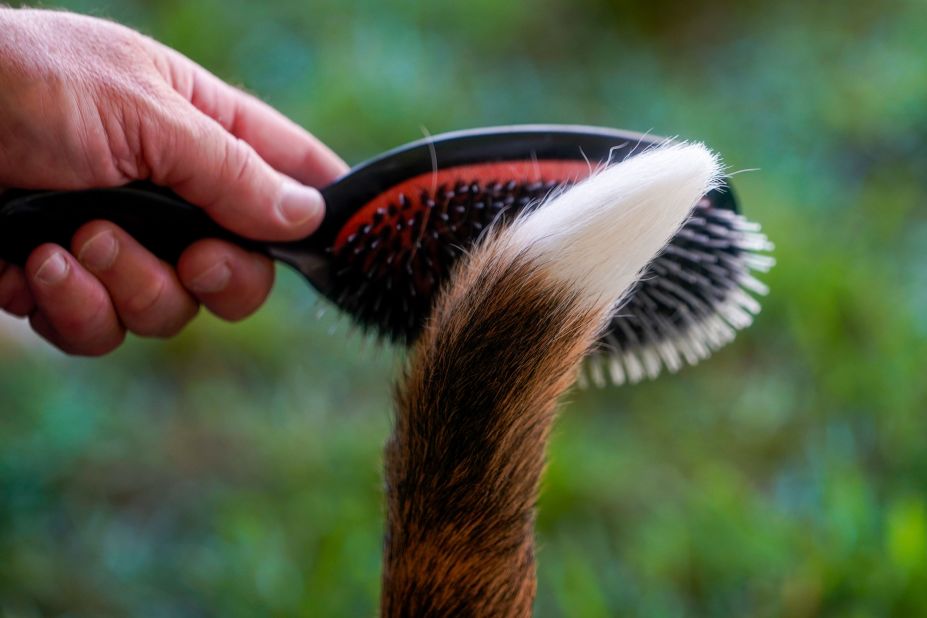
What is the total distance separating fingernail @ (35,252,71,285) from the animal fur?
1.71 feet

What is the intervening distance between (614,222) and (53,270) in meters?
0.77

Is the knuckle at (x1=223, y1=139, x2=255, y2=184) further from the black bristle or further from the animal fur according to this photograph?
the animal fur

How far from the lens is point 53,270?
1.16 m

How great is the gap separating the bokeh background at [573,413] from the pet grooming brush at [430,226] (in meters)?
0.14

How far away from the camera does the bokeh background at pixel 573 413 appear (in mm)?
1839

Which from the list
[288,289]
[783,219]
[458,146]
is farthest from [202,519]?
[783,219]

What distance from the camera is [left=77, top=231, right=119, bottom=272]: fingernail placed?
1.17 meters

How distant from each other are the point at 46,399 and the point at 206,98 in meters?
1.20

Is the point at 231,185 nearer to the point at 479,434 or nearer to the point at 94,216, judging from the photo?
the point at 94,216

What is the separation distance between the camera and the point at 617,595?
1.85m

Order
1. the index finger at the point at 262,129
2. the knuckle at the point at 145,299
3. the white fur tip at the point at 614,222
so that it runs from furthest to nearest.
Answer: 1. the index finger at the point at 262,129
2. the knuckle at the point at 145,299
3. the white fur tip at the point at 614,222

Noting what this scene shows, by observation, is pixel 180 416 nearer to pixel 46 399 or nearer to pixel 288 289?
pixel 46 399

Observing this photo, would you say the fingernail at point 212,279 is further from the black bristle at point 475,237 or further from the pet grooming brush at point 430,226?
the black bristle at point 475,237

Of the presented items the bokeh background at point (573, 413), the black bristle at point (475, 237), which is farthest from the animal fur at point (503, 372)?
the bokeh background at point (573, 413)
